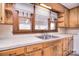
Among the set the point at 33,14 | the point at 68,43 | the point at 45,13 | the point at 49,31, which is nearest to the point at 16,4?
the point at 33,14

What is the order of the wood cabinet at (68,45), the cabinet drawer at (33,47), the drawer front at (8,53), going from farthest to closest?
1. the wood cabinet at (68,45)
2. the cabinet drawer at (33,47)
3. the drawer front at (8,53)

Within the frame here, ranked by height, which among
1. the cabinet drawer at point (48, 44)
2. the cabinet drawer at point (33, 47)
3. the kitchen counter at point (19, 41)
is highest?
the kitchen counter at point (19, 41)

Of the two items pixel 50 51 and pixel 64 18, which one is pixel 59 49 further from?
pixel 64 18

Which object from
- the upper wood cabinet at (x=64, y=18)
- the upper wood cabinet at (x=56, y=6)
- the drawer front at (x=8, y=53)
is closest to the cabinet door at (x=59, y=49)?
the upper wood cabinet at (x=64, y=18)

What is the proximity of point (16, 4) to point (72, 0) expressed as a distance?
2.40 ft

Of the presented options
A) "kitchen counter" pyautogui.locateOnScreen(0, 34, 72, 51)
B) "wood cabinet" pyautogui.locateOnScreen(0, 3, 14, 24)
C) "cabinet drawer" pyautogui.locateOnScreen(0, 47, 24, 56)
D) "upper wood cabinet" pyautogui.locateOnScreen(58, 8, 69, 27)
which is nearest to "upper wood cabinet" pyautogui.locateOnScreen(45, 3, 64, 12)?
"upper wood cabinet" pyautogui.locateOnScreen(58, 8, 69, 27)

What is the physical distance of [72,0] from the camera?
1.83 metres

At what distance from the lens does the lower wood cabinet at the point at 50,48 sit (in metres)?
1.70

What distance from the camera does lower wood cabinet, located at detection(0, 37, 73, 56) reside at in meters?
1.70

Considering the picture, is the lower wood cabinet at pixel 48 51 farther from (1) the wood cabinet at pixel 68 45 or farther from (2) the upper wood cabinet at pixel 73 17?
(2) the upper wood cabinet at pixel 73 17

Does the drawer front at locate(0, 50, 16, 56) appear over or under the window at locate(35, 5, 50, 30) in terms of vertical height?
under

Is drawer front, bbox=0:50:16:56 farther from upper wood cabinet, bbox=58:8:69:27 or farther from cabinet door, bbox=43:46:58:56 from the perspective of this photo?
upper wood cabinet, bbox=58:8:69:27

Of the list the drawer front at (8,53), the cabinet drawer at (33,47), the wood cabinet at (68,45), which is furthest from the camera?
the wood cabinet at (68,45)

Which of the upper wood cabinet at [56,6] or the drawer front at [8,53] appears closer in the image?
the drawer front at [8,53]
